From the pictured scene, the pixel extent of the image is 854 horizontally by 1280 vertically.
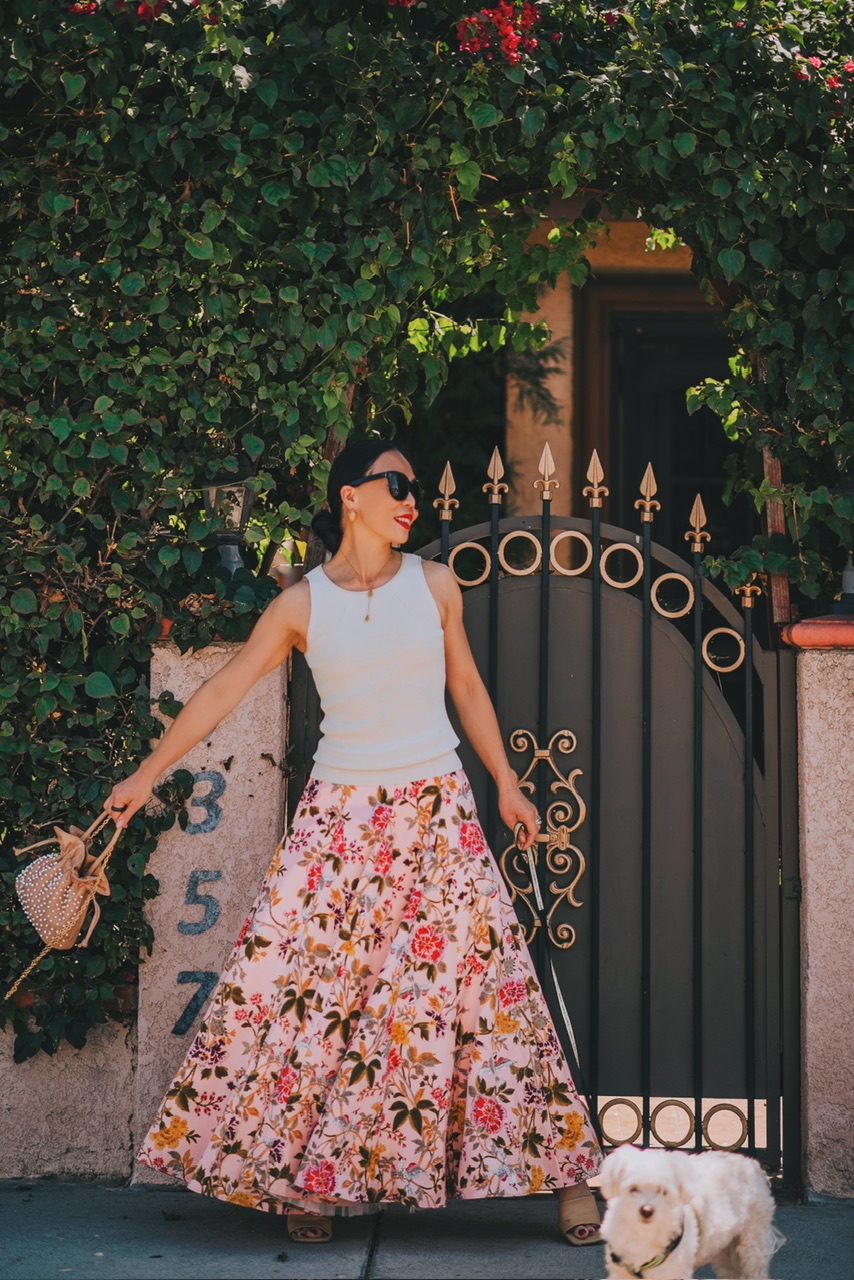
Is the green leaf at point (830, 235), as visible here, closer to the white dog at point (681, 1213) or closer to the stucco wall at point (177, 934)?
the stucco wall at point (177, 934)

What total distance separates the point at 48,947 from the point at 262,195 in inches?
78.8

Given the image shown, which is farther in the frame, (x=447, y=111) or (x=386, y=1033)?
(x=447, y=111)

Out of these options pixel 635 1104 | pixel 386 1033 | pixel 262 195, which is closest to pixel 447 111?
pixel 262 195

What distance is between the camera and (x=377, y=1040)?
3.42m

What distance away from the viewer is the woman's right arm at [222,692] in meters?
3.50

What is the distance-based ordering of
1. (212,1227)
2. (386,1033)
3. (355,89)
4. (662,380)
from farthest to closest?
1. (662,380)
2. (355,89)
3. (212,1227)
4. (386,1033)

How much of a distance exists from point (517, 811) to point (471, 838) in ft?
0.47

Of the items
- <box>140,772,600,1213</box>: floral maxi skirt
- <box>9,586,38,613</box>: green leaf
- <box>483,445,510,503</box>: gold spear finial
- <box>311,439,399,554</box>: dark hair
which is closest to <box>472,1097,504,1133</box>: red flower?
<box>140,772,600,1213</box>: floral maxi skirt

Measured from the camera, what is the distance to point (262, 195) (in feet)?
13.0

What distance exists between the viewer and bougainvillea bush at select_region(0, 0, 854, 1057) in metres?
3.93

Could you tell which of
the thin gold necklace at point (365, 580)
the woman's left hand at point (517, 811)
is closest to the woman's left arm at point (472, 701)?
the woman's left hand at point (517, 811)

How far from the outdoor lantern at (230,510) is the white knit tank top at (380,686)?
0.61 metres

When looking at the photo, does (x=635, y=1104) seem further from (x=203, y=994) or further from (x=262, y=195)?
(x=262, y=195)

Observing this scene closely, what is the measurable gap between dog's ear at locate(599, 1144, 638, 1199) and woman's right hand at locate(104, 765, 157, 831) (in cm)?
133
